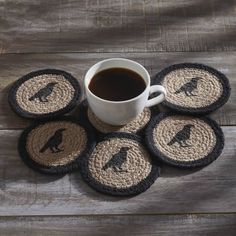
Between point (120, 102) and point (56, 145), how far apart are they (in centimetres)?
12

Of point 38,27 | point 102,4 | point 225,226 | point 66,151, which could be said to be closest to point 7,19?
point 38,27

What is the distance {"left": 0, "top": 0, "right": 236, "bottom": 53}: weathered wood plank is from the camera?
2.72ft

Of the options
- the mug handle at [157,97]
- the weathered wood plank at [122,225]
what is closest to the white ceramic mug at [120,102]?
the mug handle at [157,97]

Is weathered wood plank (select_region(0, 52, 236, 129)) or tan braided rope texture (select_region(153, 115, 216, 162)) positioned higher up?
weathered wood plank (select_region(0, 52, 236, 129))

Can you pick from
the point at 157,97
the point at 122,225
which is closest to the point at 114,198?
the point at 122,225

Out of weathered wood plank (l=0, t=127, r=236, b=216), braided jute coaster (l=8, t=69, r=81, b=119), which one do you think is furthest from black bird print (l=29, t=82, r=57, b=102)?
weathered wood plank (l=0, t=127, r=236, b=216)

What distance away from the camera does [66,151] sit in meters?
0.67

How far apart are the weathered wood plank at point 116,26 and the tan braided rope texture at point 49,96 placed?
3.3 inches

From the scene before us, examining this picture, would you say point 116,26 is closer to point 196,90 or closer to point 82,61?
point 82,61

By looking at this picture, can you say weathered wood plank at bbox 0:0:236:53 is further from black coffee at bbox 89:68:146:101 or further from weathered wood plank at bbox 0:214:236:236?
weathered wood plank at bbox 0:214:236:236

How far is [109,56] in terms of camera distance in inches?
32.0

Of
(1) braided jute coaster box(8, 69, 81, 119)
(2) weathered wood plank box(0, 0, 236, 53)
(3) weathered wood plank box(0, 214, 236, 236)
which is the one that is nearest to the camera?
(3) weathered wood plank box(0, 214, 236, 236)

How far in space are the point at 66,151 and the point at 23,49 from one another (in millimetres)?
237

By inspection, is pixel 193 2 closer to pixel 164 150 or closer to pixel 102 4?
pixel 102 4
